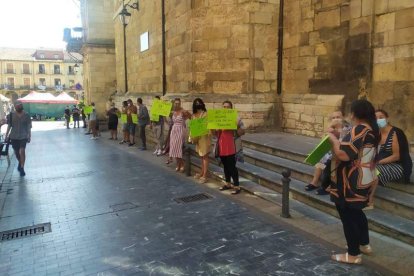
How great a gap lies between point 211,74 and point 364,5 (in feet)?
13.4

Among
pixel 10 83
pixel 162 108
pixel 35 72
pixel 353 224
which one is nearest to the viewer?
pixel 353 224

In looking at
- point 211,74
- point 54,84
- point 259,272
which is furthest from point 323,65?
point 54,84

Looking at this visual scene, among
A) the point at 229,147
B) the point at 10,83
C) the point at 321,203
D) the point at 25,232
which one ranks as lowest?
the point at 25,232

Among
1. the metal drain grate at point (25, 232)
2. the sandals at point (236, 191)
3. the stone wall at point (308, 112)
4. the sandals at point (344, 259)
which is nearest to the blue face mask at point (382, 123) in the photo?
the sandals at point (344, 259)

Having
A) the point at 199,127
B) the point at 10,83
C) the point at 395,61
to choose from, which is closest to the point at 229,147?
the point at 199,127

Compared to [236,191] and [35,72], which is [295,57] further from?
[35,72]

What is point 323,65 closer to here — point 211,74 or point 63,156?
point 211,74

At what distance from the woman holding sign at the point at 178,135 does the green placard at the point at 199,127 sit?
137 centimetres

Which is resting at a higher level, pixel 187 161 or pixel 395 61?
pixel 395 61

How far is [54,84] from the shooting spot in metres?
71.5

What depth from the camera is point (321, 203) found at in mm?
5035

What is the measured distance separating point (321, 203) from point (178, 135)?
4.02 metres

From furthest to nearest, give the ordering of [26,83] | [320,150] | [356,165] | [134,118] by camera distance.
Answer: [26,83], [134,118], [320,150], [356,165]

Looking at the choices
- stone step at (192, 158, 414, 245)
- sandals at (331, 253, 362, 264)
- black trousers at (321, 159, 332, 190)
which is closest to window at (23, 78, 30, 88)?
stone step at (192, 158, 414, 245)
